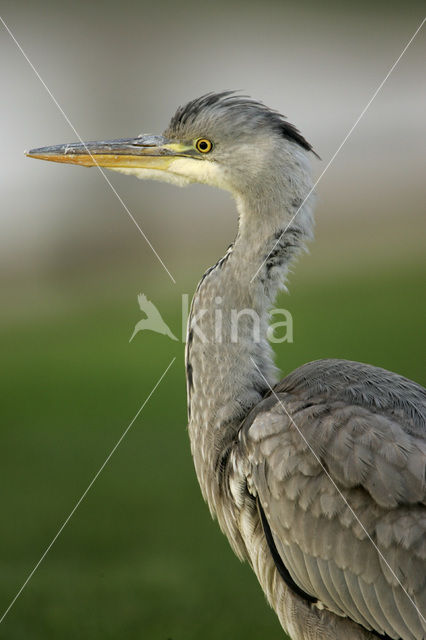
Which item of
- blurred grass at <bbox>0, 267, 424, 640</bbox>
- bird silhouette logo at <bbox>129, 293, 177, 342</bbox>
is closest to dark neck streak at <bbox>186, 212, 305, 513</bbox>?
blurred grass at <bbox>0, 267, 424, 640</bbox>

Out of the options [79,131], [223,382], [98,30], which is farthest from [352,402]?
[98,30]

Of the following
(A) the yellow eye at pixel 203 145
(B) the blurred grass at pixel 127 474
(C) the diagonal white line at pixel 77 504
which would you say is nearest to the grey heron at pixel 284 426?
(A) the yellow eye at pixel 203 145

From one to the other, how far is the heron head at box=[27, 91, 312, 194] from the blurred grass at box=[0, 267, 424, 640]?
4.62 ft

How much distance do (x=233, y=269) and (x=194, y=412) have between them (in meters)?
0.30

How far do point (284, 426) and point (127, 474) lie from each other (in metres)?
2.33

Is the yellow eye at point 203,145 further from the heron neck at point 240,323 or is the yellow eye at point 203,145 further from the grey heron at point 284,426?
the heron neck at point 240,323

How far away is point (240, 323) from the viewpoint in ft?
4.67

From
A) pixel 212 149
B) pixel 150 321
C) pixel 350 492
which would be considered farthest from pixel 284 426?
pixel 150 321

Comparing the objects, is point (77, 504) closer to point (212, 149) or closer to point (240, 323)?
point (240, 323)

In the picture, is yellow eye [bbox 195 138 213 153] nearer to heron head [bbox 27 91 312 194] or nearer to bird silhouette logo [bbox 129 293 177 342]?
heron head [bbox 27 91 312 194]

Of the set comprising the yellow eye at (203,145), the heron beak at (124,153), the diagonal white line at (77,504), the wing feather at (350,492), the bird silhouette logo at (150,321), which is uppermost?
the yellow eye at (203,145)

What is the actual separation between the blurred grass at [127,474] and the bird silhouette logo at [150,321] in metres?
0.10

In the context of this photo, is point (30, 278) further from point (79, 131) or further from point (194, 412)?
point (194, 412)

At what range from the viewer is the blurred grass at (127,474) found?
2307mm
